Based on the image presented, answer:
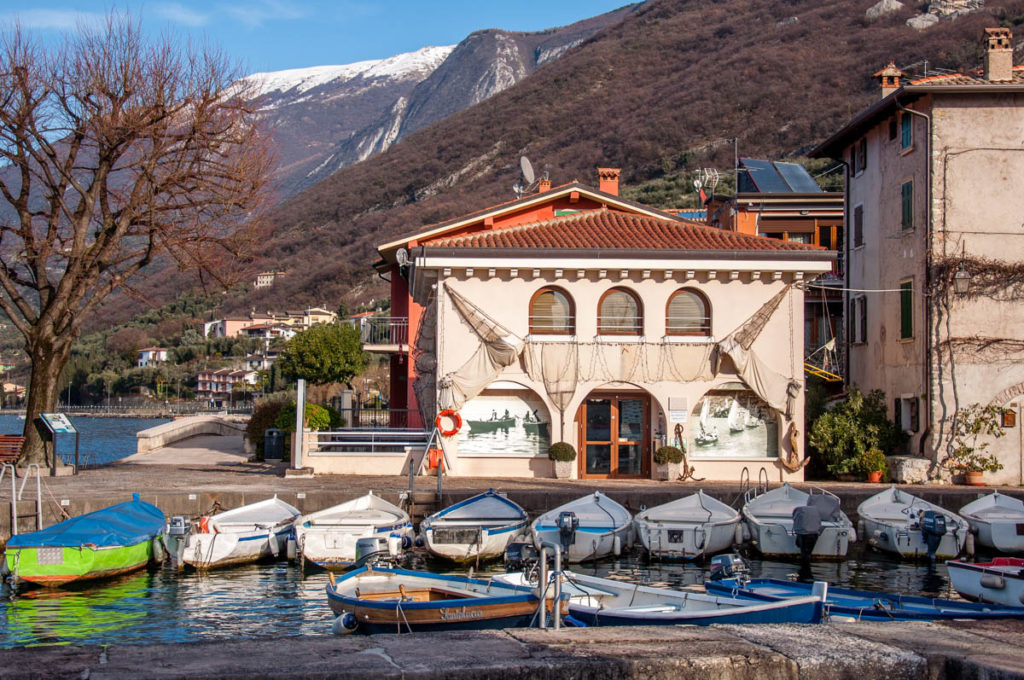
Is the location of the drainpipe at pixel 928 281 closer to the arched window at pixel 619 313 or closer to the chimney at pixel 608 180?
the arched window at pixel 619 313

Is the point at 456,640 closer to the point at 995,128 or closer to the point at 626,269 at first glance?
the point at 626,269

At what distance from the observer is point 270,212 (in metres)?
35.4

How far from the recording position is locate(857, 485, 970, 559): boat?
2255cm

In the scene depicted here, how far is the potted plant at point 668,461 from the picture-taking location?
1159 inches

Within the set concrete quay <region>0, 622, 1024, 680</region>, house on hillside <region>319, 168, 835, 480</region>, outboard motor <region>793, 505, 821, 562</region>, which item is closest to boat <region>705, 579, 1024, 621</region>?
outboard motor <region>793, 505, 821, 562</region>

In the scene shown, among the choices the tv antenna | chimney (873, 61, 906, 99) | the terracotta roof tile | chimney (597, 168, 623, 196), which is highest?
chimney (873, 61, 906, 99)

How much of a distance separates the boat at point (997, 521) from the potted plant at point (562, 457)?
10197 mm

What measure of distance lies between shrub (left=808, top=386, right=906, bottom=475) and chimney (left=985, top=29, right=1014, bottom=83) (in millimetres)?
10421

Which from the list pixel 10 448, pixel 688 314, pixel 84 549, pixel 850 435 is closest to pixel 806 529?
pixel 850 435

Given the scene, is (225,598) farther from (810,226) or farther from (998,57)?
(810,226)

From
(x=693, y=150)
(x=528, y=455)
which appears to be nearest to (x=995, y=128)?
(x=528, y=455)

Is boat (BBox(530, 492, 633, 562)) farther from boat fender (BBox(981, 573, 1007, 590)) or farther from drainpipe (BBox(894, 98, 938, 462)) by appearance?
drainpipe (BBox(894, 98, 938, 462))

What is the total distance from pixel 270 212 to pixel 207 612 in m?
20.2

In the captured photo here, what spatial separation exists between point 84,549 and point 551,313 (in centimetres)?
1497
